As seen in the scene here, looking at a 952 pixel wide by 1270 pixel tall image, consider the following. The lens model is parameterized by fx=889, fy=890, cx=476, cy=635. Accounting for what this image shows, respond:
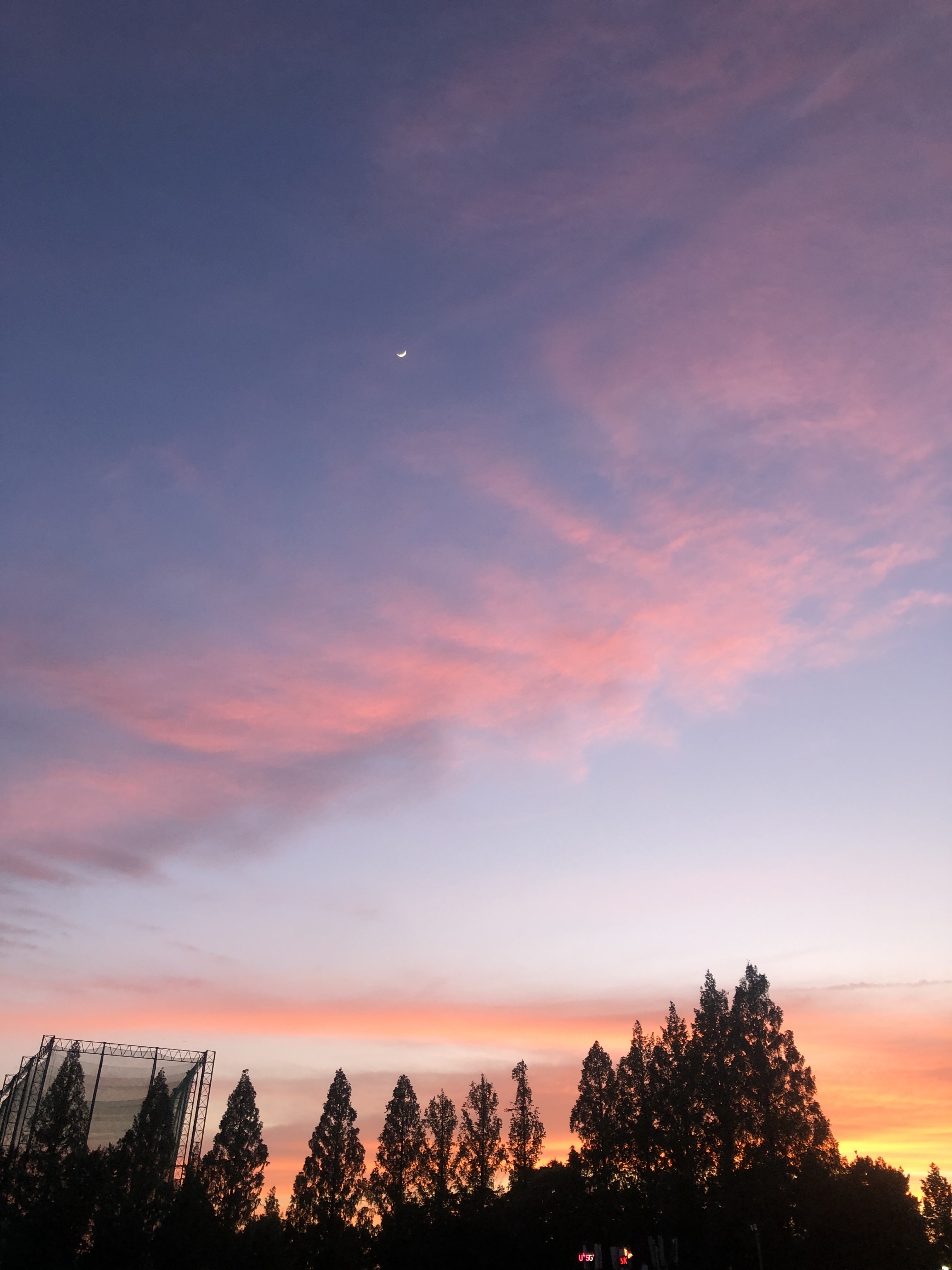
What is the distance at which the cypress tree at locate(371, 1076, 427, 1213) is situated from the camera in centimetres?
6325

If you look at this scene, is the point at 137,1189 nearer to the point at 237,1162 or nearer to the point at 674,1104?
the point at 237,1162

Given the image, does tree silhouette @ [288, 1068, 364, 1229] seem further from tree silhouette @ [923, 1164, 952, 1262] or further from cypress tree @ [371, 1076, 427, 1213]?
tree silhouette @ [923, 1164, 952, 1262]

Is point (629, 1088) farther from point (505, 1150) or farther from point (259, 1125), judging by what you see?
point (259, 1125)

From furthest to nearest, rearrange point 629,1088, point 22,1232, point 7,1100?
point 7,1100
point 629,1088
point 22,1232

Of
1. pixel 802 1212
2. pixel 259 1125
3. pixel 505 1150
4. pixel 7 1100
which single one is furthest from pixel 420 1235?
pixel 7 1100

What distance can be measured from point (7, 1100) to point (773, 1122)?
62.3 m

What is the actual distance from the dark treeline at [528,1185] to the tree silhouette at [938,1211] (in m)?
0.84

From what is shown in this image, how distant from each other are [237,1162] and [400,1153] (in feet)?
39.3

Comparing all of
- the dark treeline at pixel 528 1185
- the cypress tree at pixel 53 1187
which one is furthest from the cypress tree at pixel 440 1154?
the cypress tree at pixel 53 1187

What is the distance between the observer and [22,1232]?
169 ft

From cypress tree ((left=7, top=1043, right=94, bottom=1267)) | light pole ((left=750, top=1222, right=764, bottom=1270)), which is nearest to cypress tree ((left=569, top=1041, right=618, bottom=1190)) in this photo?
light pole ((left=750, top=1222, right=764, bottom=1270))

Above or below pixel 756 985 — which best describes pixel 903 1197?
below

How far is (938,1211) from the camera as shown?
84.9 metres

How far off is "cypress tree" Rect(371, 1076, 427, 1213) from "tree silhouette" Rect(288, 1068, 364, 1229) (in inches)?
77.6
